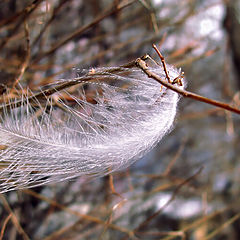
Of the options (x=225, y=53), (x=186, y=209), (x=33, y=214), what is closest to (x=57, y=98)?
(x=33, y=214)

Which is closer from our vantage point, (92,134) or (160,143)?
(92,134)

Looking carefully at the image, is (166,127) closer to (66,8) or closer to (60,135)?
(60,135)

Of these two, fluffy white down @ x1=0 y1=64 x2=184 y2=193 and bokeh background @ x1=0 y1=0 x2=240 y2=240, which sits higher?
bokeh background @ x1=0 y1=0 x2=240 y2=240

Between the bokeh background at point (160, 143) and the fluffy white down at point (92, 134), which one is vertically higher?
the bokeh background at point (160, 143)

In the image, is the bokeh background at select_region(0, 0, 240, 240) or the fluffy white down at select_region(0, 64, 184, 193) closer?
the fluffy white down at select_region(0, 64, 184, 193)

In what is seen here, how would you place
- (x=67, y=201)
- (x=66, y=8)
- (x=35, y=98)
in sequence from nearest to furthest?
1. (x=35, y=98)
2. (x=67, y=201)
3. (x=66, y=8)
